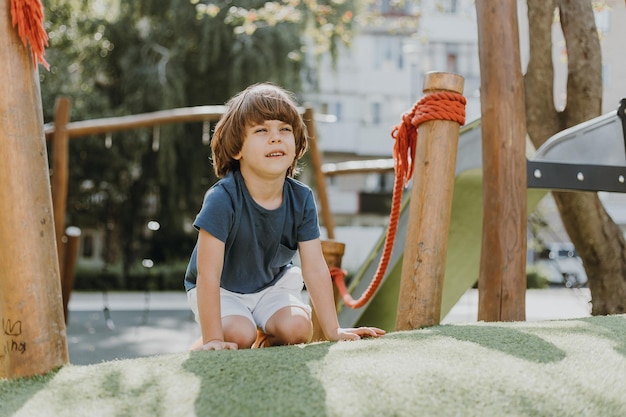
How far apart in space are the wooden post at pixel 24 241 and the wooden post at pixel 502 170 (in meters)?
1.64

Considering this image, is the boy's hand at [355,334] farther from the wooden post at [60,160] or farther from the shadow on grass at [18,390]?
the wooden post at [60,160]

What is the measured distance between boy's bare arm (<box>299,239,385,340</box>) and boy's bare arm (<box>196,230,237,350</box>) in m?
0.38

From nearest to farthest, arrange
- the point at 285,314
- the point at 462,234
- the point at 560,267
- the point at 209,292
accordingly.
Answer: the point at 209,292
the point at 285,314
the point at 462,234
the point at 560,267

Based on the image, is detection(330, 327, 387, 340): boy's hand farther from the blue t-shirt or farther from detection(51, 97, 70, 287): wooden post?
detection(51, 97, 70, 287): wooden post

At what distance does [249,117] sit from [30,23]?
0.81m

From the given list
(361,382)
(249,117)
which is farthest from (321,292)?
(361,382)

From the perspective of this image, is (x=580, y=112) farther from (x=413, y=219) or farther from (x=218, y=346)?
(x=218, y=346)

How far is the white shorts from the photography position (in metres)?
2.95

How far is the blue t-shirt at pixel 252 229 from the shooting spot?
2773 millimetres

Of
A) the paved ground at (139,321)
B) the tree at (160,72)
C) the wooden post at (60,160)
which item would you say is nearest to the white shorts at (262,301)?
the paved ground at (139,321)

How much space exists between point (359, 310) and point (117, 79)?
16.1 m

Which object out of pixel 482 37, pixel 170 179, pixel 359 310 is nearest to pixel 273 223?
pixel 482 37

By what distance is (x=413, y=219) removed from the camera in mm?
2850

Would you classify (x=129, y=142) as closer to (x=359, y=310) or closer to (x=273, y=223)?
(x=359, y=310)
